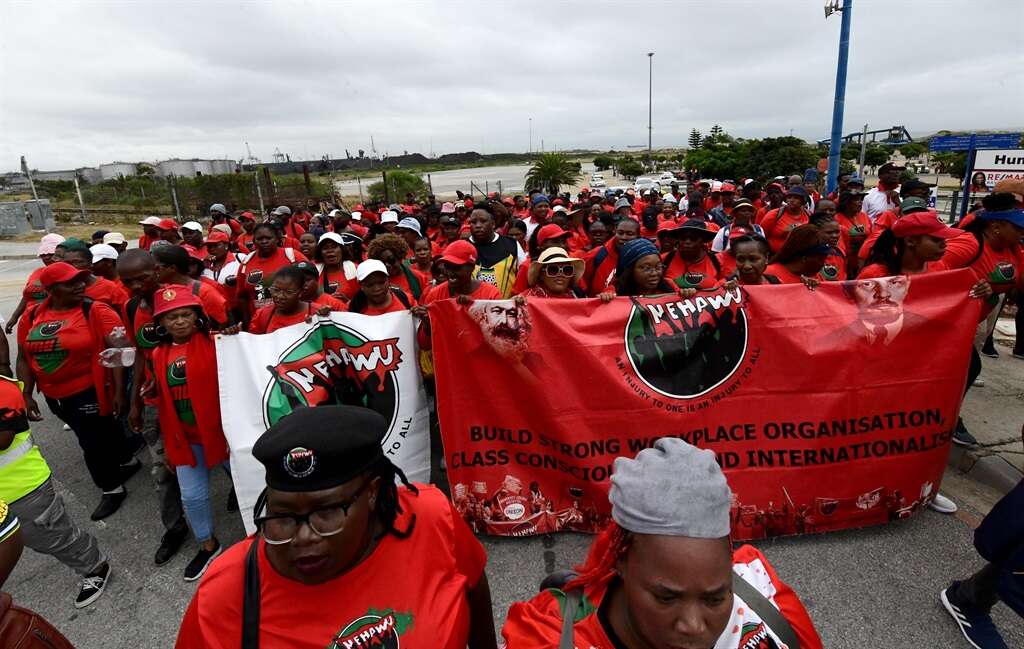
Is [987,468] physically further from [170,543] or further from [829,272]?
[170,543]

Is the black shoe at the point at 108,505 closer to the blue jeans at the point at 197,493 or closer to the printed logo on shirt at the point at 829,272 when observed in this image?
the blue jeans at the point at 197,493

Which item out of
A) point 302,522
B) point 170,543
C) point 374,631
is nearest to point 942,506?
point 374,631

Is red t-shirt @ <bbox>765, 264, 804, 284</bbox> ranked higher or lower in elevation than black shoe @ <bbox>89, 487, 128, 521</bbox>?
higher

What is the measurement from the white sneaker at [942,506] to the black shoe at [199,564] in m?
4.73

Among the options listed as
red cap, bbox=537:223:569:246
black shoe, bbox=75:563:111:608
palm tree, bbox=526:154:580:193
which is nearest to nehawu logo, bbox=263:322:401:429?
A: black shoe, bbox=75:563:111:608

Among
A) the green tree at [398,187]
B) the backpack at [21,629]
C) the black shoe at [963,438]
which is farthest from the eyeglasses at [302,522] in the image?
the green tree at [398,187]

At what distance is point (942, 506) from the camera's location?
3.50m

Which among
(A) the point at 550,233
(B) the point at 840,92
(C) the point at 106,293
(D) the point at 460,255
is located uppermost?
(B) the point at 840,92

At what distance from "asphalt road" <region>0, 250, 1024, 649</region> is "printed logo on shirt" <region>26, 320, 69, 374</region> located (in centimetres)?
129

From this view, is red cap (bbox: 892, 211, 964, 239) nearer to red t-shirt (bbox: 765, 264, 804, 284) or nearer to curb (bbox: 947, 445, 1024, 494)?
red t-shirt (bbox: 765, 264, 804, 284)

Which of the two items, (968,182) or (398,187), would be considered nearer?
(968,182)

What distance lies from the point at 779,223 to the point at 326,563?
742 centimetres

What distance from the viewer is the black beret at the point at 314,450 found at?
1378 mm

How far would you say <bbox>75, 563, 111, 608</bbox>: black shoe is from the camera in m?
3.29
